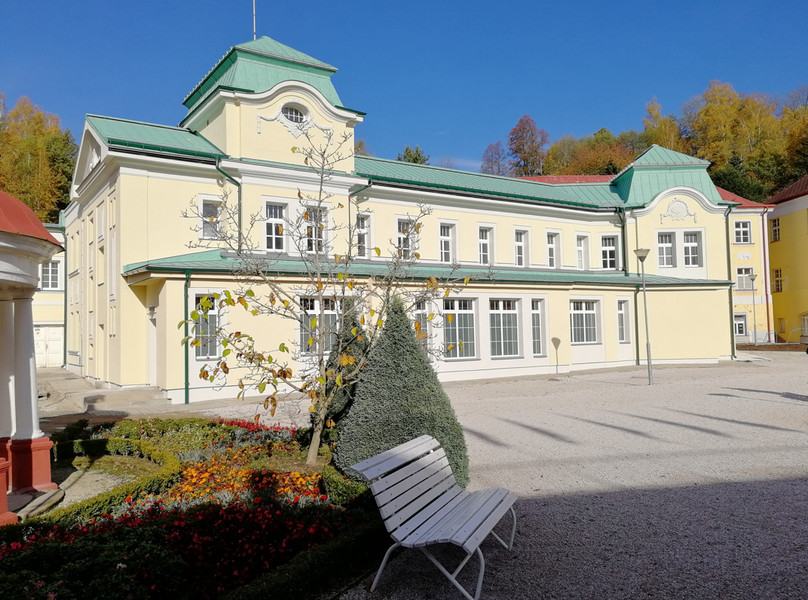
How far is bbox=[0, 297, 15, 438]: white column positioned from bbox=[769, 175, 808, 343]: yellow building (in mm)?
43523

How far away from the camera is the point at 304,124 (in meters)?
19.7

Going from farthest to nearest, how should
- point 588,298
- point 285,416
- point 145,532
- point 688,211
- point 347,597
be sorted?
point 688,211 → point 588,298 → point 285,416 → point 145,532 → point 347,597

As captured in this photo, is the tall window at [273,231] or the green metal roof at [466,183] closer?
the tall window at [273,231]

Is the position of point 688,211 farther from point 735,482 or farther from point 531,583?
point 531,583

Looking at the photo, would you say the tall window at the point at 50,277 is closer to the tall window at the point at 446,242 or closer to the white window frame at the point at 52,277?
the white window frame at the point at 52,277

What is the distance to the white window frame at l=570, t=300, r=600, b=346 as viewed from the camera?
24.5m

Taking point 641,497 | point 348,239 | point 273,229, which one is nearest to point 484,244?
point 348,239

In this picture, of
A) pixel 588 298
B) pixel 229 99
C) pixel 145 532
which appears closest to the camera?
pixel 145 532

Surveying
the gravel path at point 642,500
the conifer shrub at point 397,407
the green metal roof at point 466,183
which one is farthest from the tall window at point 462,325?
the conifer shrub at point 397,407

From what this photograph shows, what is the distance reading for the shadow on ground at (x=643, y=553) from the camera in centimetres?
430

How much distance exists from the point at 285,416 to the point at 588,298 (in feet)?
51.9

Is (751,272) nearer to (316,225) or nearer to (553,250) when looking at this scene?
(553,250)

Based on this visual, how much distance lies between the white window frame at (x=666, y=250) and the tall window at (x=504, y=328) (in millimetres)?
9608

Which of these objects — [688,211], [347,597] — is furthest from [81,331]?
[688,211]
